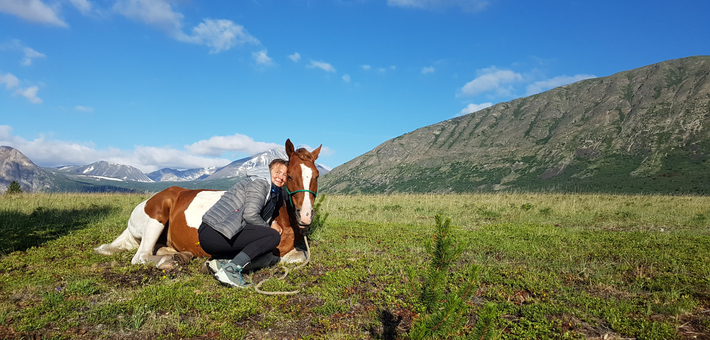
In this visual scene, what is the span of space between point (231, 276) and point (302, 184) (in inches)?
79.6

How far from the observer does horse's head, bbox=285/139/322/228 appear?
5.69 m

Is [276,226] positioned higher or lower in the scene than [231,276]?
higher

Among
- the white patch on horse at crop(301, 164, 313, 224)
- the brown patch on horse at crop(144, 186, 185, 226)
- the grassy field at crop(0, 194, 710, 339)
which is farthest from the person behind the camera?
the brown patch on horse at crop(144, 186, 185, 226)

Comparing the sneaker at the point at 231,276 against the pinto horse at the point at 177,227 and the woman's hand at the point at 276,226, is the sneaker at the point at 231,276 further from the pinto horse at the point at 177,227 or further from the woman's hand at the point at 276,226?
the pinto horse at the point at 177,227

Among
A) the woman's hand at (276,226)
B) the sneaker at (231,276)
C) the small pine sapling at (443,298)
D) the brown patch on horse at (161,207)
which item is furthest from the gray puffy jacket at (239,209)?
the small pine sapling at (443,298)

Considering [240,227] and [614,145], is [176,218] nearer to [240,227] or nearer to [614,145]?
[240,227]

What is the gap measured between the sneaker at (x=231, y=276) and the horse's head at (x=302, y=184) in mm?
1437

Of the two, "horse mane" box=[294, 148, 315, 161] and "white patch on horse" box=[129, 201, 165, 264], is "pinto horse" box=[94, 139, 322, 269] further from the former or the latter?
"horse mane" box=[294, 148, 315, 161]

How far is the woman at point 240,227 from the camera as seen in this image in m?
6.02

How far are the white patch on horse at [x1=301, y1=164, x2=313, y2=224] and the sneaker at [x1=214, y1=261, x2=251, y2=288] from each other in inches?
62.8

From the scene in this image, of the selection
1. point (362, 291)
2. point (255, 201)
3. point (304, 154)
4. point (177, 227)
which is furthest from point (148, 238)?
point (362, 291)

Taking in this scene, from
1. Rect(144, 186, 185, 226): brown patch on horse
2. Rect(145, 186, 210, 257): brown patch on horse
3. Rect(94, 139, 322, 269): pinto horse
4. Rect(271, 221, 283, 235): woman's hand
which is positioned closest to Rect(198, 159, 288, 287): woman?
Rect(271, 221, 283, 235): woman's hand

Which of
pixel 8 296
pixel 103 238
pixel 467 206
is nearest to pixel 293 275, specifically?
pixel 8 296

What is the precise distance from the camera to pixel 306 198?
5.79 m
